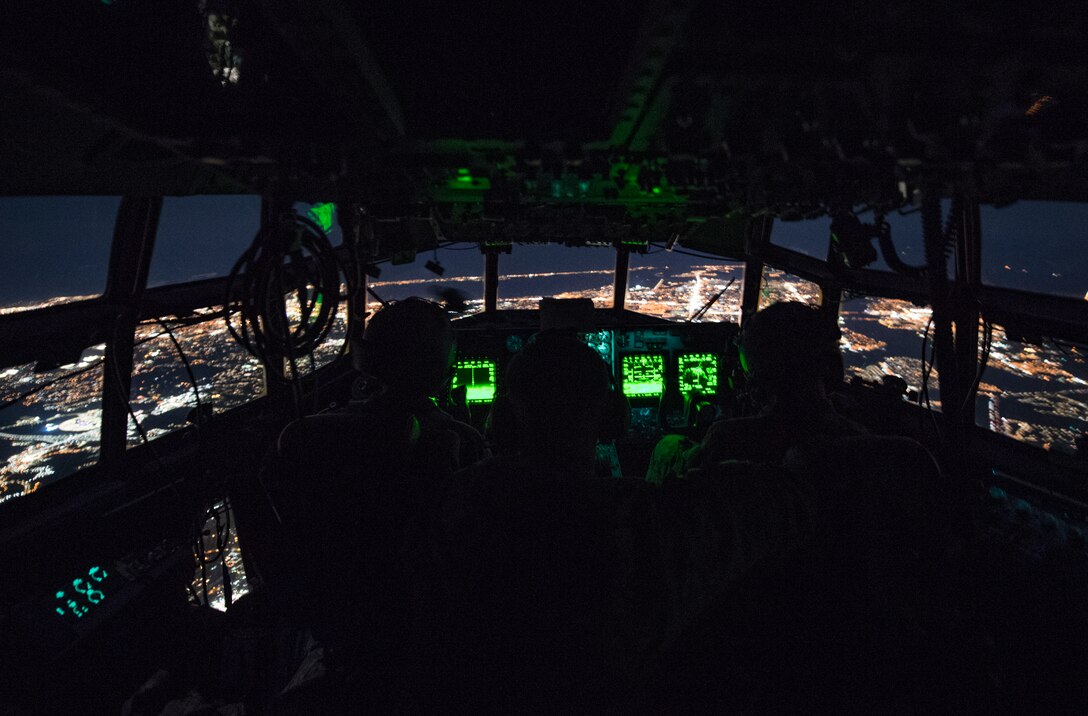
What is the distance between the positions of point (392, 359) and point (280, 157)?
0.74 m

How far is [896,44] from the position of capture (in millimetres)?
1086

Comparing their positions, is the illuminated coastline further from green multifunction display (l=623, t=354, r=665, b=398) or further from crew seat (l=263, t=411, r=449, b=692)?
green multifunction display (l=623, t=354, r=665, b=398)

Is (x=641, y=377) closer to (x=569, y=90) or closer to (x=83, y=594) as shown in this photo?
(x=569, y=90)

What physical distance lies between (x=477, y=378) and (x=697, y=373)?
170 centimetres

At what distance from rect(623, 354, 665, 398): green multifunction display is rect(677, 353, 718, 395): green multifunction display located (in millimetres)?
161

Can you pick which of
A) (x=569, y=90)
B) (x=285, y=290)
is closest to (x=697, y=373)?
(x=569, y=90)

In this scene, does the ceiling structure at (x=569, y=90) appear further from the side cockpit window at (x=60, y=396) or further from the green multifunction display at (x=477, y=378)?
the green multifunction display at (x=477, y=378)

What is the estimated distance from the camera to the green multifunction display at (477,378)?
10.9ft

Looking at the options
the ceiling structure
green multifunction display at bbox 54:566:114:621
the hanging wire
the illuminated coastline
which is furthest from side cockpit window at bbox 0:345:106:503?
the hanging wire

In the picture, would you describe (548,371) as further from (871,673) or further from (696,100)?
(871,673)

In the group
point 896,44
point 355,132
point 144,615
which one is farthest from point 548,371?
point 144,615

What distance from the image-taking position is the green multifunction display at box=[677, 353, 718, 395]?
3443 millimetres

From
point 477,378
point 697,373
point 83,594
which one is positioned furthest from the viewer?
point 697,373

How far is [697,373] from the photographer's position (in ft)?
11.3
